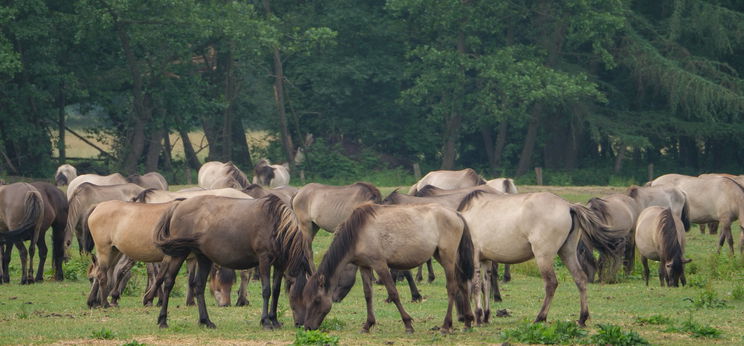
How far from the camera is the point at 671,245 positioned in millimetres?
18094

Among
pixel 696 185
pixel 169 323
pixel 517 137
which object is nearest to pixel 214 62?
pixel 517 137

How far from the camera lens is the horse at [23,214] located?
739 inches

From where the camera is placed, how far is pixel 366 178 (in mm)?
47062

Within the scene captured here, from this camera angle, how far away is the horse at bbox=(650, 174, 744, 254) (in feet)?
79.8

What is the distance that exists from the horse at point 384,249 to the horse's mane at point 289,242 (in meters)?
0.28

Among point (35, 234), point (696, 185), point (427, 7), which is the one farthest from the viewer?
point (427, 7)

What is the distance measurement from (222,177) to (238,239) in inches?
602

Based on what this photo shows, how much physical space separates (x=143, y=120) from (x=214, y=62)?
656 cm

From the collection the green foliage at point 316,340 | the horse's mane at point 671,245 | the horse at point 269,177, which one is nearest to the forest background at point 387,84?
the horse at point 269,177

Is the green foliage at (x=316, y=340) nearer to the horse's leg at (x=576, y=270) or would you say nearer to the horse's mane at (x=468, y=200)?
the horse's leg at (x=576, y=270)

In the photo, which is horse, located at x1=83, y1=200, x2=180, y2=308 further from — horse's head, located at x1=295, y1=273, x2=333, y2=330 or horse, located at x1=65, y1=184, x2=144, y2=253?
horse, located at x1=65, y1=184, x2=144, y2=253

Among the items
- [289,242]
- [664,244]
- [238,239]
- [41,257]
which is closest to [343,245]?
[289,242]

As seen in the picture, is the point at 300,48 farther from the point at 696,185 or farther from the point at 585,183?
the point at 696,185

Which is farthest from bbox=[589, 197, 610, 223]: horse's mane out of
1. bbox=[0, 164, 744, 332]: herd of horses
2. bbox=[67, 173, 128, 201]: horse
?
bbox=[67, 173, 128, 201]: horse
